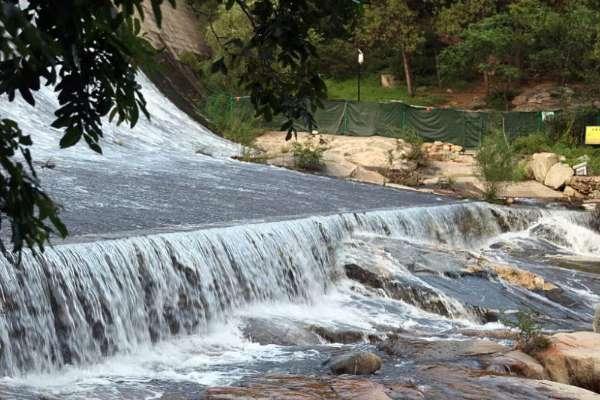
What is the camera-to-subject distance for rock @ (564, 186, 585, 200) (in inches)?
816

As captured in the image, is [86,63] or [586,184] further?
[586,184]

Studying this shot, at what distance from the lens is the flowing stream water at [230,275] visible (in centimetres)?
693

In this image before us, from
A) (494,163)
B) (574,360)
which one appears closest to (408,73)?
(494,163)

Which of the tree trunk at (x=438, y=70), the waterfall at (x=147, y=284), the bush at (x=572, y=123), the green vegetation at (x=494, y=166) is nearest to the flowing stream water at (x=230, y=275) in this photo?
the waterfall at (x=147, y=284)

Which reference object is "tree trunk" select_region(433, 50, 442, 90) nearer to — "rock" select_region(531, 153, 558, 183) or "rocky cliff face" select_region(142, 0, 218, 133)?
"rocky cliff face" select_region(142, 0, 218, 133)

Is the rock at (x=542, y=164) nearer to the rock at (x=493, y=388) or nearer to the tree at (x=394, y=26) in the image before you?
the tree at (x=394, y=26)

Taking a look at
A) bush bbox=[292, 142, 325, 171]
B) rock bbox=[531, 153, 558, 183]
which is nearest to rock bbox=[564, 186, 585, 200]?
rock bbox=[531, 153, 558, 183]

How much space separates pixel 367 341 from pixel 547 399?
9.02 ft

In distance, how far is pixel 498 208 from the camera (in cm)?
1716

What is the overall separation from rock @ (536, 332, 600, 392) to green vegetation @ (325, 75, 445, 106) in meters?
26.4

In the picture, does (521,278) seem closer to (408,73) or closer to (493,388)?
(493,388)

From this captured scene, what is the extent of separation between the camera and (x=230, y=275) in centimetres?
945

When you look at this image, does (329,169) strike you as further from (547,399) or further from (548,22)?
(547,399)

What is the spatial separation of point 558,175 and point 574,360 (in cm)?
1506
